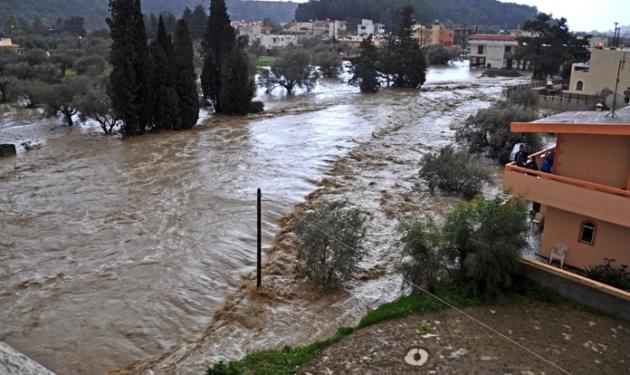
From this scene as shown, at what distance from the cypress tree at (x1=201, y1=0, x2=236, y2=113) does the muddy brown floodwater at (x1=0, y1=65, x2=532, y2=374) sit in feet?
25.0

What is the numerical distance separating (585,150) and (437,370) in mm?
5834

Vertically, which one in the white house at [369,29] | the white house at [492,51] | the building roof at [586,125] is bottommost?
the building roof at [586,125]

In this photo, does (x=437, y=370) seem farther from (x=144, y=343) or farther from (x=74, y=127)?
(x=74, y=127)

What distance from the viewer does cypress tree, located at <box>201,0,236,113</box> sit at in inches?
1542

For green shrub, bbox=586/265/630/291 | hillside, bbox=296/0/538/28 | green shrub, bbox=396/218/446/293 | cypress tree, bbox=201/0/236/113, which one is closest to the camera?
green shrub, bbox=586/265/630/291

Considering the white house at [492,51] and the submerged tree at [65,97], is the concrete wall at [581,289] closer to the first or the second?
the submerged tree at [65,97]

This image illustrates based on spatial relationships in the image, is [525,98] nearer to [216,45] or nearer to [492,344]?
[216,45]

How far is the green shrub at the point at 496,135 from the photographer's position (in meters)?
24.0

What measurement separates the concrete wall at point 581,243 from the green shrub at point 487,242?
1189 millimetres

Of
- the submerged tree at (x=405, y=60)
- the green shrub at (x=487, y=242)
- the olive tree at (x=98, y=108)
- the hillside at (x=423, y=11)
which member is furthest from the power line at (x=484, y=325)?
the hillside at (x=423, y=11)

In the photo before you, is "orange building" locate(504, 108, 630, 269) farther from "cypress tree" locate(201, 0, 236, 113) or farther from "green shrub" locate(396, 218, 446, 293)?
"cypress tree" locate(201, 0, 236, 113)

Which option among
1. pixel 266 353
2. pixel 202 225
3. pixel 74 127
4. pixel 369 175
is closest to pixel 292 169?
pixel 369 175

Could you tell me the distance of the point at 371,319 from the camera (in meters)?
10.3

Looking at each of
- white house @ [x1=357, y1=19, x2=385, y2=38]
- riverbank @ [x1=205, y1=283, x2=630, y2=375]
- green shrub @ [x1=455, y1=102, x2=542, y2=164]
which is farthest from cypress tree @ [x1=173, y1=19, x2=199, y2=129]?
white house @ [x1=357, y1=19, x2=385, y2=38]
